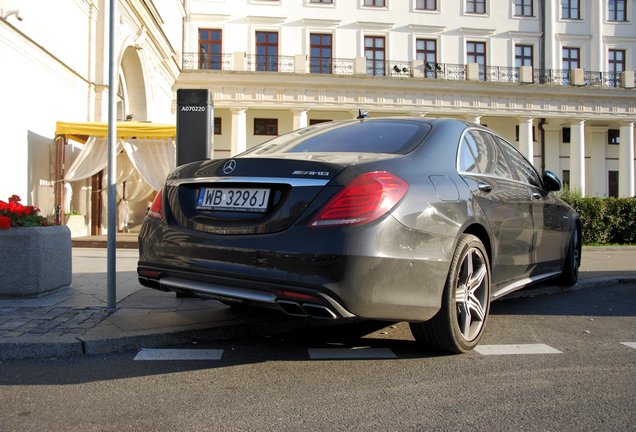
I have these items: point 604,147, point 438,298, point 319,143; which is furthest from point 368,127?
point 604,147

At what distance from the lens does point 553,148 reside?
37.7m

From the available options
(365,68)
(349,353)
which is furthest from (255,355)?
(365,68)

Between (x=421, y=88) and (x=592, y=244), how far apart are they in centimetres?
1832

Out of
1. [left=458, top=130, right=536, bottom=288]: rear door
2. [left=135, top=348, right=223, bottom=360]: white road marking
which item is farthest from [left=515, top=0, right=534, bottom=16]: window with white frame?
[left=135, top=348, right=223, bottom=360]: white road marking

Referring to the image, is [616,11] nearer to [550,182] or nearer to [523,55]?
[523,55]

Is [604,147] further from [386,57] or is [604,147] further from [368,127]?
[368,127]

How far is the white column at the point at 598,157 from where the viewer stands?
125 ft

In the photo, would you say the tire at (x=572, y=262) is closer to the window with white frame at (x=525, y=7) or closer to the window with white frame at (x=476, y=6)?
the window with white frame at (x=476, y=6)

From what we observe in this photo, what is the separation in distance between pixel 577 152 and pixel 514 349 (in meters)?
35.8

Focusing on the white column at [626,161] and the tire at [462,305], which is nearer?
the tire at [462,305]

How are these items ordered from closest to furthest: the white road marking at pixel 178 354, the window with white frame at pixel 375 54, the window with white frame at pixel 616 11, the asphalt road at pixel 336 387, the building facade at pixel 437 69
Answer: the asphalt road at pixel 336 387
the white road marking at pixel 178 354
the building facade at pixel 437 69
the window with white frame at pixel 375 54
the window with white frame at pixel 616 11

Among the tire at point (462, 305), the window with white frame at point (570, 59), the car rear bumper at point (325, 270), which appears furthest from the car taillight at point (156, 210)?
the window with white frame at point (570, 59)

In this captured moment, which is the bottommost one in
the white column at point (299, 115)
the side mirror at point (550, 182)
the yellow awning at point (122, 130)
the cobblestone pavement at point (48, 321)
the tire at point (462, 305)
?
the cobblestone pavement at point (48, 321)

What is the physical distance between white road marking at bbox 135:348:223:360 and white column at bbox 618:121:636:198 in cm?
3869
